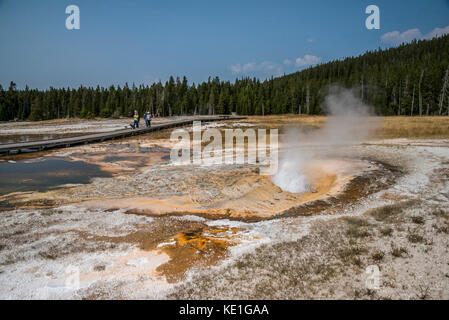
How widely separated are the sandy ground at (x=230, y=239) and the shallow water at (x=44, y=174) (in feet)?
4.02

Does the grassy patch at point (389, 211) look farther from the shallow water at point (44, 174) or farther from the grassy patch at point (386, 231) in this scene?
the shallow water at point (44, 174)

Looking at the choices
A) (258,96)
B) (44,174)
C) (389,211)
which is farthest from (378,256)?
(258,96)

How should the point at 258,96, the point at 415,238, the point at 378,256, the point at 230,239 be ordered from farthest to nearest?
the point at 258,96
the point at 230,239
the point at 415,238
the point at 378,256

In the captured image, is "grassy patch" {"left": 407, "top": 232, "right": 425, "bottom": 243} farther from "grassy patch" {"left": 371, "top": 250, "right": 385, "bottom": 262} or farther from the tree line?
the tree line

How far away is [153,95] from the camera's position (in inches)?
3211

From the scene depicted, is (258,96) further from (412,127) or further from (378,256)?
(378,256)

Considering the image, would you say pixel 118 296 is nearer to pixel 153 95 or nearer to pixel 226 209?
pixel 226 209

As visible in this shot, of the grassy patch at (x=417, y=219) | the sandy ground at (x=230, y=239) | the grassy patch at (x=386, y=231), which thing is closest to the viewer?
the sandy ground at (x=230, y=239)

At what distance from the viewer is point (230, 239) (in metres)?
5.22

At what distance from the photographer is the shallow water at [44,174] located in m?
9.78

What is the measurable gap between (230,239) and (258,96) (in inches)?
2910

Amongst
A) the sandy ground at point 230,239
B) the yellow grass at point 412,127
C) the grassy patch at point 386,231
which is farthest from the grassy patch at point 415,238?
the yellow grass at point 412,127

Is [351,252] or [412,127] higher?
[412,127]

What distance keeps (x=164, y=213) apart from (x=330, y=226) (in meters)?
3.89
